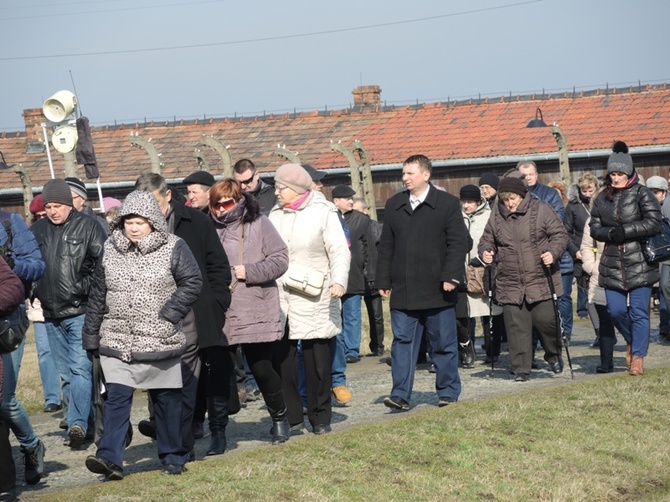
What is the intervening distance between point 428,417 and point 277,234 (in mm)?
1956

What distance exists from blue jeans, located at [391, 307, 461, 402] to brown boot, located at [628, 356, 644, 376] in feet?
7.45

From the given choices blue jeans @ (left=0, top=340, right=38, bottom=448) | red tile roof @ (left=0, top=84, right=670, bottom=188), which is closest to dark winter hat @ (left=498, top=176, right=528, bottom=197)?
blue jeans @ (left=0, top=340, right=38, bottom=448)

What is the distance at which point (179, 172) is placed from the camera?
37.0 metres

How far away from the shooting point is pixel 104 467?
8500 mm

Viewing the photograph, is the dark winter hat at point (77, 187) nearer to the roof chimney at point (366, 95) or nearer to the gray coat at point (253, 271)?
the gray coat at point (253, 271)

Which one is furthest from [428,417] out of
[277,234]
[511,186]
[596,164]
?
[596,164]

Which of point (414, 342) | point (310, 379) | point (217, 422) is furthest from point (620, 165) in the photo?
point (217, 422)

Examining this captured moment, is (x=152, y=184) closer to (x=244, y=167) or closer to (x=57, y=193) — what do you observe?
(x=57, y=193)

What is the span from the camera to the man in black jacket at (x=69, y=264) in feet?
35.6

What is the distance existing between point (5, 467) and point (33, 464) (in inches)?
35.7

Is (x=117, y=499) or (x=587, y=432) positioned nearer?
(x=117, y=499)

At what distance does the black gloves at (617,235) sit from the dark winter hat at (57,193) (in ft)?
16.4

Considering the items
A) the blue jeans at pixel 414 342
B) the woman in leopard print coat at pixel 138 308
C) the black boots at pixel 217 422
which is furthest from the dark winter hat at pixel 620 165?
the woman in leopard print coat at pixel 138 308

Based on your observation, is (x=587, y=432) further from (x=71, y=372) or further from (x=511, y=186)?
(x=71, y=372)
